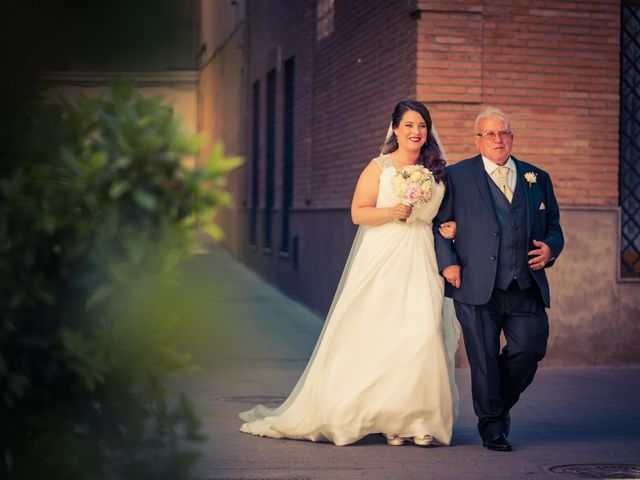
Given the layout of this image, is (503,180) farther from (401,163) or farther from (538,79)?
(538,79)

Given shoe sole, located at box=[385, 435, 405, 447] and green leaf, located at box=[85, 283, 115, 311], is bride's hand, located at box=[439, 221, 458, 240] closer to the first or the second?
shoe sole, located at box=[385, 435, 405, 447]

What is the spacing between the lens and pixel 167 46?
3305 millimetres

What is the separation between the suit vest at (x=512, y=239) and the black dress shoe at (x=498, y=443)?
0.86 meters

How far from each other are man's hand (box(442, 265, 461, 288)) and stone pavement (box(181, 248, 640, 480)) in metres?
0.97

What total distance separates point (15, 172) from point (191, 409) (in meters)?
0.79

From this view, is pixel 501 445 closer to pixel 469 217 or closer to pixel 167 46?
pixel 469 217

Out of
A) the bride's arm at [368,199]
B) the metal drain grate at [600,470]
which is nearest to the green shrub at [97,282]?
the metal drain grate at [600,470]

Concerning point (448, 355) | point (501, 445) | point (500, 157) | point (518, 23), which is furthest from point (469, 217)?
point (518, 23)

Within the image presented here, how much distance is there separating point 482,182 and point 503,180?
141 millimetres

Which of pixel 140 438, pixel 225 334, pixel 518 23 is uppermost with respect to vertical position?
pixel 518 23

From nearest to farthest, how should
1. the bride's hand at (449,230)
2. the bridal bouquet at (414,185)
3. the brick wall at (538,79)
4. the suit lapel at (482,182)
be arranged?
the bridal bouquet at (414,185) < the suit lapel at (482,182) < the bride's hand at (449,230) < the brick wall at (538,79)

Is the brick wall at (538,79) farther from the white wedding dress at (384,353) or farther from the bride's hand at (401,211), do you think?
the bride's hand at (401,211)

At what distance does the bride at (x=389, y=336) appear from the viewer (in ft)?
22.9

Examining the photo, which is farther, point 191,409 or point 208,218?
point 191,409
